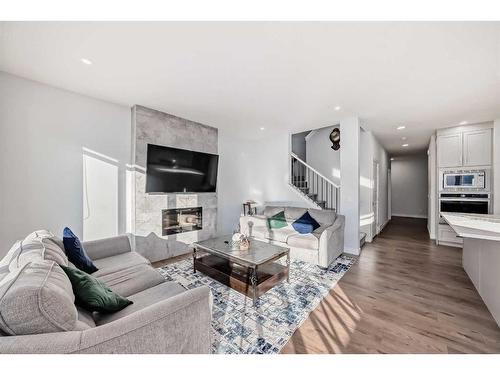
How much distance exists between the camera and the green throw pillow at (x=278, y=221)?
4.04 m

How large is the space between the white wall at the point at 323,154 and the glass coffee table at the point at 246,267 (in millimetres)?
3853

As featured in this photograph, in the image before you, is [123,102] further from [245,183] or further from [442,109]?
[442,109]

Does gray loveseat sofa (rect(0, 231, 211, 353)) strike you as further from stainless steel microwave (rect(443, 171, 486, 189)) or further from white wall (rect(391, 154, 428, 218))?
white wall (rect(391, 154, 428, 218))

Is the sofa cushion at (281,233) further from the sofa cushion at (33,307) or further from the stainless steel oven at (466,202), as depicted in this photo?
the stainless steel oven at (466,202)

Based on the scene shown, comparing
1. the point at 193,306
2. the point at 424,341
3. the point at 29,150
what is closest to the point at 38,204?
the point at 29,150

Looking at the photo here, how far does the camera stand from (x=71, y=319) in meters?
0.91

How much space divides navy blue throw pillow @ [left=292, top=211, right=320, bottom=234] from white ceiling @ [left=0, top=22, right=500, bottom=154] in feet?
6.44

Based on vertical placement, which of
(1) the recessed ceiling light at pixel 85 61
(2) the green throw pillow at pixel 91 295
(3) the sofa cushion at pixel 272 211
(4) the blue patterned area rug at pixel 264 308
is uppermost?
(1) the recessed ceiling light at pixel 85 61

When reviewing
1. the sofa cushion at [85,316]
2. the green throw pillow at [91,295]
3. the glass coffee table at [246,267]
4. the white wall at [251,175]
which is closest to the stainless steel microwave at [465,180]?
the white wall at [251,175]

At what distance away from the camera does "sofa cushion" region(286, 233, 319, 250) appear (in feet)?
10.5

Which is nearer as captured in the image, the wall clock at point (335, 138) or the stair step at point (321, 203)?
the stair step at point (321, 203)

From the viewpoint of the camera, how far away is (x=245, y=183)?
219 inches

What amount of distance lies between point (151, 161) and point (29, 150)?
1.41 m

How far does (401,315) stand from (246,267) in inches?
67.3
